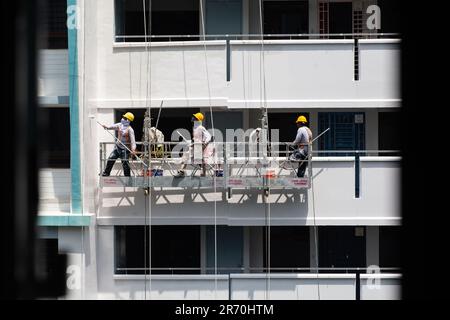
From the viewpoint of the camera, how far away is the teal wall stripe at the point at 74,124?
14156 millimetres

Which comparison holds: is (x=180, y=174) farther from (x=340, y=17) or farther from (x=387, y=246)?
(x=387, y=246)

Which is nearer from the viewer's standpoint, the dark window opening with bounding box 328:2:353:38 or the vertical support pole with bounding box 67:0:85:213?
the vertical support pole with bounding box 67:0:85:213

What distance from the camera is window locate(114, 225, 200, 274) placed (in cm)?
1617

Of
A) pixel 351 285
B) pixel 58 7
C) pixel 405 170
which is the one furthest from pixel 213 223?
pixel 405 170

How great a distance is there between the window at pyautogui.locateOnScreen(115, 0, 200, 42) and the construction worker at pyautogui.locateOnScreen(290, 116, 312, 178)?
307cm

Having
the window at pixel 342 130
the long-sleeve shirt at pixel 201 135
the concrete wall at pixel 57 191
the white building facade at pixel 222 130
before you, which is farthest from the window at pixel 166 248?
the window at pixel 342 130

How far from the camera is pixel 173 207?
15008 millimetres

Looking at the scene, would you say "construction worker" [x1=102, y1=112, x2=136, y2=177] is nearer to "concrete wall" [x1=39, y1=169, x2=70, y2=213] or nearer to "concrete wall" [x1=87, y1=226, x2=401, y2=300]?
"concrete wall" [x1=39, y1=169, x2=70, y2=213]

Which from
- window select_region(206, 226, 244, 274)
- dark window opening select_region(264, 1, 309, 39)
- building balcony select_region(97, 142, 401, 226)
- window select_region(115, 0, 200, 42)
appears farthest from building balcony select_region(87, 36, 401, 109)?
window select_region(206, 226, 244, 274)

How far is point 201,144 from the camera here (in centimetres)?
1432

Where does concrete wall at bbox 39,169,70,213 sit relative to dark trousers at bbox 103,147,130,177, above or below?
below

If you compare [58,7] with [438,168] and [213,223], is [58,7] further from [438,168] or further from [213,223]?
[438,168]

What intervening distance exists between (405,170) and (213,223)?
13.1 metres

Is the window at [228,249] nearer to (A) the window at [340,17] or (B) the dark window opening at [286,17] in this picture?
(B) the dark window opening at [286,17]
